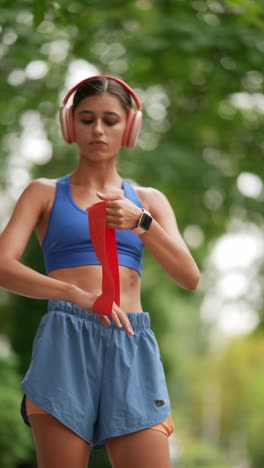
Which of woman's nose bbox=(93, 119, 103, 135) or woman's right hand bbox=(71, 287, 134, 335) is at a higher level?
woman's nose bbox=(93, 119, 103, 135)

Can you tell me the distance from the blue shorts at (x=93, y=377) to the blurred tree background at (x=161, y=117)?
885 mm

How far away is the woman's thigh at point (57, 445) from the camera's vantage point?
3240mm

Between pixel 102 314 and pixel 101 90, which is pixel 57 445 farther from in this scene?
pixel 101 90

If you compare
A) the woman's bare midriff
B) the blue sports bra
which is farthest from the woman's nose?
the woman's bare midriff

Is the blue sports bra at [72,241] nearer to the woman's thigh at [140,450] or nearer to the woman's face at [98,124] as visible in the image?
the woman's face at [98,124]

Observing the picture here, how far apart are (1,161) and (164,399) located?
505 cm

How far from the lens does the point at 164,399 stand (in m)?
3.44

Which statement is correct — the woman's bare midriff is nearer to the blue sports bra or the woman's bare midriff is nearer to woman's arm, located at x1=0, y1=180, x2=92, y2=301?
the blue sports bra

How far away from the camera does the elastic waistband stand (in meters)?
3.43

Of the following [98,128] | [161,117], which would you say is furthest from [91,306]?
[161,117]

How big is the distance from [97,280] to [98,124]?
622mm

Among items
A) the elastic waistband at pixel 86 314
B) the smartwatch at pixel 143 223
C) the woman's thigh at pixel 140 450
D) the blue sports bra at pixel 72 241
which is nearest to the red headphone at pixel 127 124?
the blue sports bra at pixel 72 241

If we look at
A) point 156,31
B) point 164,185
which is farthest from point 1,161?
point 164,185

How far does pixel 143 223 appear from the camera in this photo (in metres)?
3.31
